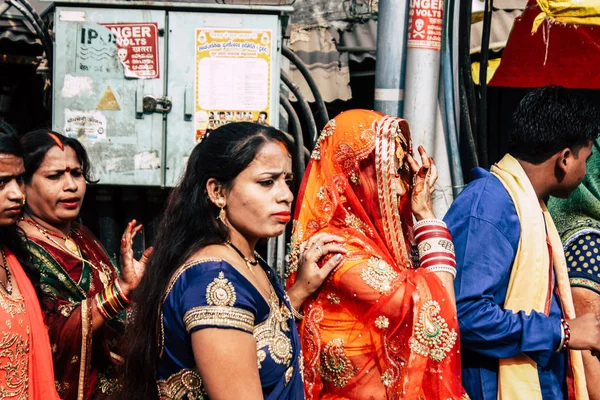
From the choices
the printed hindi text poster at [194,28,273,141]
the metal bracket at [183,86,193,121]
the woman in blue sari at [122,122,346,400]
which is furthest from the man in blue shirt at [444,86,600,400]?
the metal bracket at [183,86,193,121]

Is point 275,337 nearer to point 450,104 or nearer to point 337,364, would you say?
point 337,364

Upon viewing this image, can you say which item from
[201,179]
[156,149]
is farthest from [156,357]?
[156,149]

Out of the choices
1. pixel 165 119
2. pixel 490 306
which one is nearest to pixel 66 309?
pixel 490 306

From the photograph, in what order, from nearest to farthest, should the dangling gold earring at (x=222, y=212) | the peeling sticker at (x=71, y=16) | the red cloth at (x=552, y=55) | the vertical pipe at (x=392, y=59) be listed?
the dangling gold earring at (x=222, y=212) → the vertical pipe at (x=392, y=59) → the red cloth at (x=552, y=55) → the peeling sticker at (x=71, y=16)

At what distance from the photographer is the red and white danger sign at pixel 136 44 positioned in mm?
5105

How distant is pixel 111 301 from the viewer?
3441 mm

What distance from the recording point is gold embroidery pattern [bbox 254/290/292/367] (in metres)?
2.36

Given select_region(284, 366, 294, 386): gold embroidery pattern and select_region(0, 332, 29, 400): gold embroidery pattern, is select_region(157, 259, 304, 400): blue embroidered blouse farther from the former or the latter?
select_region(0, 332, 29, 400): gold embroidery pattern

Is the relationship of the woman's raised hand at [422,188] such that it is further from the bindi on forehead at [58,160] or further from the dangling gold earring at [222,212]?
the bindi on forehead at [58,160]

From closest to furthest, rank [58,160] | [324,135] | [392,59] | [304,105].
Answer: [324,135] < [58,160] < [392,59] < [304,105]

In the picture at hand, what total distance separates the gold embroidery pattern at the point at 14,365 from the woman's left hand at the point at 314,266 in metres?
0.92

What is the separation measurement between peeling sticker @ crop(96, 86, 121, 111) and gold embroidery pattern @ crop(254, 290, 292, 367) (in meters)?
2.92

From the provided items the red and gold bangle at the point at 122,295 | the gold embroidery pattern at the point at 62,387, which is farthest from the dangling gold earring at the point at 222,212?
the gold embroidery pattern at the point at 62,387

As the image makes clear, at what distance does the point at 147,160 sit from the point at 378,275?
97.0 inches
